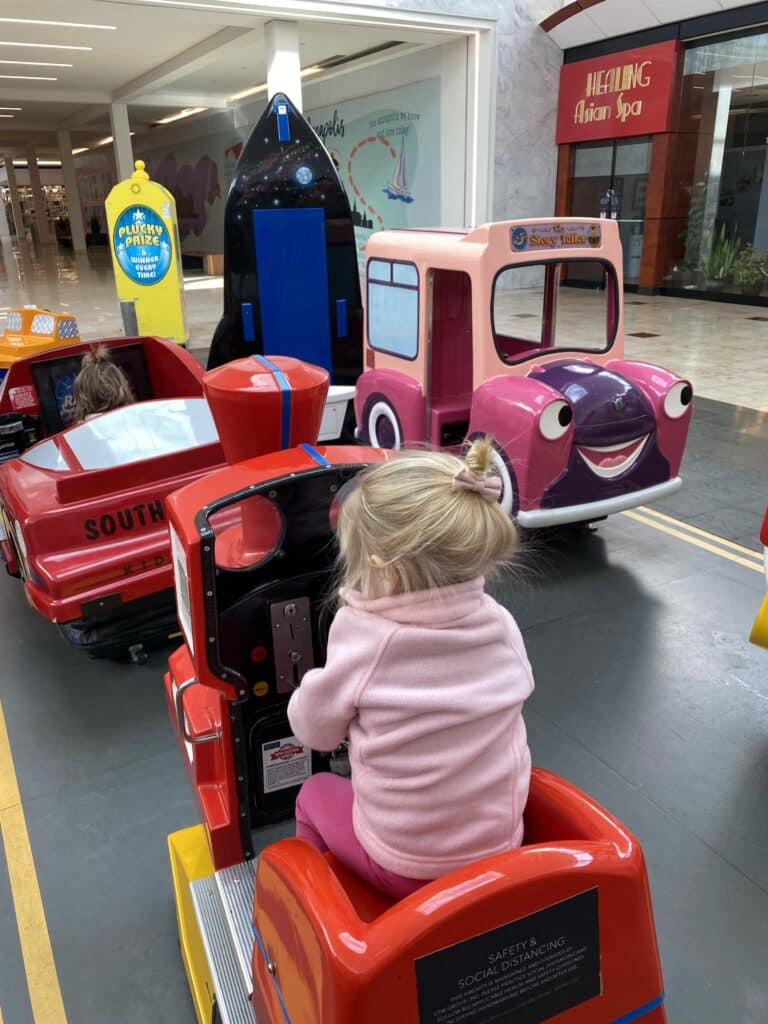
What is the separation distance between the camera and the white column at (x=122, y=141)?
18.1 m

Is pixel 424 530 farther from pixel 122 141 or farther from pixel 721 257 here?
pixel 122 141

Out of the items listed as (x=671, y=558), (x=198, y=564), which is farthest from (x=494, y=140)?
(x=198, y=564)

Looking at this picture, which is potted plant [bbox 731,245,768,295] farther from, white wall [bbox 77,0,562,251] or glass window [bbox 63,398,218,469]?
glass window [bbox 63,398,218,469]

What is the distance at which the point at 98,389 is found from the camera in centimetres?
365

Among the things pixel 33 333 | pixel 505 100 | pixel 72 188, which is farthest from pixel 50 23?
pixel 72 188

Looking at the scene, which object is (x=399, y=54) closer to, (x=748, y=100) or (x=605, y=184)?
(x=605, y=184)

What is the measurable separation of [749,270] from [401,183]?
21.8 feet

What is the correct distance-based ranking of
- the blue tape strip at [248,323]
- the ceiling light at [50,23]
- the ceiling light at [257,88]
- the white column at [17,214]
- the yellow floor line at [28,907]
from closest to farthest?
the yellow floor line at [28,907], the blue tape strip at [248,323], the ceiling light at [50,23], the ceiling light at [257,88], the white column at [17,214]

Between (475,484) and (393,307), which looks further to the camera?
(393,307)

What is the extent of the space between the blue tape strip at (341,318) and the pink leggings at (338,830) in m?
4.43

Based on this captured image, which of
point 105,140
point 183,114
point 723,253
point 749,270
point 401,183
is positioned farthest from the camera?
point 105,140

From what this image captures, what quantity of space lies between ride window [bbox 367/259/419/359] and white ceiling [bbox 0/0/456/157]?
7.20m

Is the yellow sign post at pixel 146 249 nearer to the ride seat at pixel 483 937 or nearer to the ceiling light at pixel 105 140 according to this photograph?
the ride seat at pixel 483 937

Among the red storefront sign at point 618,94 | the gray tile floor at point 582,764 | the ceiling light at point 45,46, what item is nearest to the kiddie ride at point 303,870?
the gray tile floor at point 582,764
